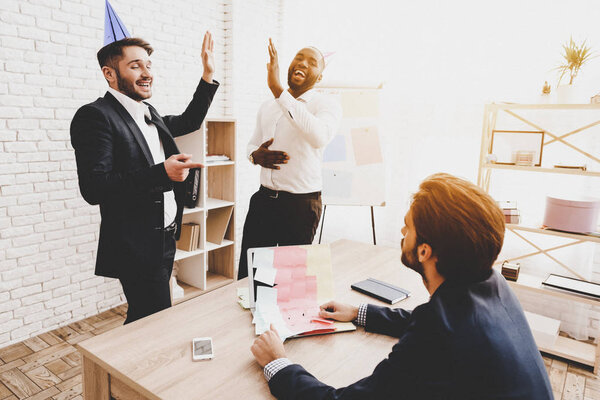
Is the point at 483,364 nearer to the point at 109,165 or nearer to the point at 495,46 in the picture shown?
the point at 109,165

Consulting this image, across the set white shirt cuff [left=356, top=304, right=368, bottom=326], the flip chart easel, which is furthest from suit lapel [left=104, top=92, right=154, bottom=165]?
the flip chart easel

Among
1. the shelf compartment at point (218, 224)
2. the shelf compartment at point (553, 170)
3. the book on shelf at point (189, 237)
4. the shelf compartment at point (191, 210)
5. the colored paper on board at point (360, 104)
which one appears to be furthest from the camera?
the shelf compartment at point (218, 224)

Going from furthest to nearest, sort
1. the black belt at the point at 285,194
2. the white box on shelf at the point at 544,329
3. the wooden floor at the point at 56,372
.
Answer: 1. the white box on shelf at the point at 544,329
2. the black belt at the point at 285,194
3. the wooden floor at the point at 56,372

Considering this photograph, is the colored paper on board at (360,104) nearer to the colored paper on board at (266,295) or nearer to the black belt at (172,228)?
the black belt at (172,228)

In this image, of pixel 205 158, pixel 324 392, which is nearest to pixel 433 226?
pixel 324 392

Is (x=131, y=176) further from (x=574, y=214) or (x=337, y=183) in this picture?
(x=574, y=214)

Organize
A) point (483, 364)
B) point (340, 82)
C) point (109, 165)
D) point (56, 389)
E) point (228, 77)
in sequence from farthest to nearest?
point (228, 77), point (340, 82), point (56, 389), point (109, 165), point (483, 364)

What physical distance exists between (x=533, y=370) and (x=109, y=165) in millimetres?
1581

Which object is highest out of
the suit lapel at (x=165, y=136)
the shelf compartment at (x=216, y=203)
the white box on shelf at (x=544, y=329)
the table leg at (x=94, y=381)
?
the suit lapel at (x=165, y=136)

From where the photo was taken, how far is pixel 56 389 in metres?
2.23

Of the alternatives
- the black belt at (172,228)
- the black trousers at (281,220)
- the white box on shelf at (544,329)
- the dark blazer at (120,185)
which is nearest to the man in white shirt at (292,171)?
the black trousers at (281,220)

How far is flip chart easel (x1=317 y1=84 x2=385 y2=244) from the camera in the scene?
135 inches

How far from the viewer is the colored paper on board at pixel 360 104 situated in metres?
3.43

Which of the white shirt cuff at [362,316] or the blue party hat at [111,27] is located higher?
the blue party hat at [111,27]
